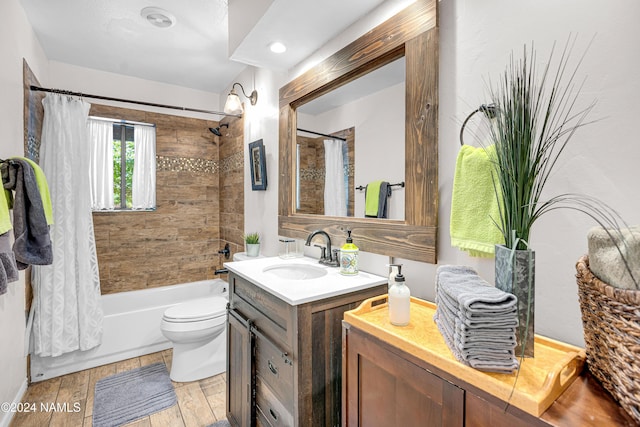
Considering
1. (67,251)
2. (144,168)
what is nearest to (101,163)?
(144,168)

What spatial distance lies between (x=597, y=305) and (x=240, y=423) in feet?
5.51

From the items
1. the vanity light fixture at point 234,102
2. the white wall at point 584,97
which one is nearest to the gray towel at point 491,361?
the white wall at point 584,97

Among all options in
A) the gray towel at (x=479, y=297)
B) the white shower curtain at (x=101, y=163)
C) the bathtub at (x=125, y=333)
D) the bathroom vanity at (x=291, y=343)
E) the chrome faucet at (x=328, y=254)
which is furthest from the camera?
the white shower curtain at (x=101, y=163)

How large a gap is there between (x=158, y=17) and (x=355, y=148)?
5.59 ft

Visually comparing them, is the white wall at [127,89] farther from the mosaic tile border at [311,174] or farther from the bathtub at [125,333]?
the mosaic tile border at [311,174]

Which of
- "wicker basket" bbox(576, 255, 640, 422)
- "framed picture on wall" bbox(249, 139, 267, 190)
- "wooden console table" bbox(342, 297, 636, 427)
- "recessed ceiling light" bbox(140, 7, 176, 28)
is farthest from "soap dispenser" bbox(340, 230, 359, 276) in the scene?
"recessed ceiling light" bbox(140, 7, 176, 28)

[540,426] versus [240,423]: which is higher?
[540,426]

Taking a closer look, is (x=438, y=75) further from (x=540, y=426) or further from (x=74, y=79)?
(x=74, y=79)

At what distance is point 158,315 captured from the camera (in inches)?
107

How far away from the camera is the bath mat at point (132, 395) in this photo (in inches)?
73.0

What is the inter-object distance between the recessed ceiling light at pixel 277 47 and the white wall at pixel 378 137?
490 millimetres

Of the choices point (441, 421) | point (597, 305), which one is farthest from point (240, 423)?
point (597, 305)

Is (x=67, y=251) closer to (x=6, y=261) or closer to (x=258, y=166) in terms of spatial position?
(x=6, y=261)

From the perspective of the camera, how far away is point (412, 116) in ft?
4.12
